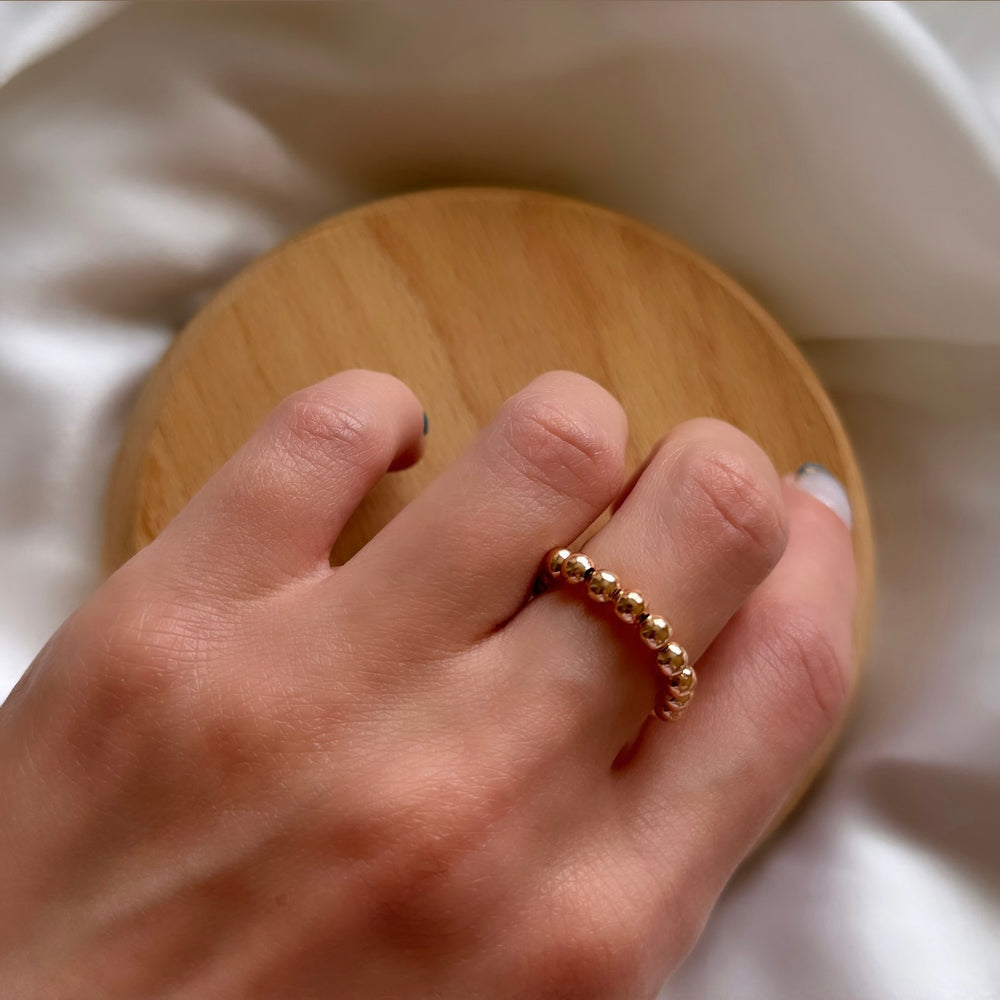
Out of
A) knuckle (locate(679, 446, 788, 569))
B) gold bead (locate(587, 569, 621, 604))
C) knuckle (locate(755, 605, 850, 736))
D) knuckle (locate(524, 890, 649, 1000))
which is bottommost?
knuckle (locate(524, 890, 649, 1000))

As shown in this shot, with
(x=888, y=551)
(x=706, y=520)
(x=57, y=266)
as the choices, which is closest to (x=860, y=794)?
(x=888, y=551)

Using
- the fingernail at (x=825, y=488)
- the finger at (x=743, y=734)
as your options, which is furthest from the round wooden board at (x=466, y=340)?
the finger at (x=743, y=734)

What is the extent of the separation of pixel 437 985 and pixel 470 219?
0.51 metres

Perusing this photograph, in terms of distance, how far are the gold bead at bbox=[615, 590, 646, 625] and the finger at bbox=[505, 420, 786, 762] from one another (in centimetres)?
1

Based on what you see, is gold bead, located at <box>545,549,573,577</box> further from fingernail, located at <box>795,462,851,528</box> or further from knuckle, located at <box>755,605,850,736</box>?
fingernail, located at <box>795,462,851,528</box>

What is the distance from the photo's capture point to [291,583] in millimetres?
604

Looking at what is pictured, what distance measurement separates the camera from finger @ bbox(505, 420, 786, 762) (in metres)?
0.59

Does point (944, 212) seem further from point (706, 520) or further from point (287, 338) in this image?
point (287, 338)

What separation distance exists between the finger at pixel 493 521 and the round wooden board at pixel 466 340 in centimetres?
13

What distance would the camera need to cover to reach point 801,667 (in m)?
0.66

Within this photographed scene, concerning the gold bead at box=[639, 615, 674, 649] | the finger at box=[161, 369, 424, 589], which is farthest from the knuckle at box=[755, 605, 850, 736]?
the finger at box=[161, 369, 424, 589]

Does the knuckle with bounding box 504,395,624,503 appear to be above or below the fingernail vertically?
above

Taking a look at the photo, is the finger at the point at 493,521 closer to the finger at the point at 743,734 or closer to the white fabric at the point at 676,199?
the finger at the point at 743,734

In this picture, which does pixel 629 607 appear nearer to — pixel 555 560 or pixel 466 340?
→ pixel 555 560
